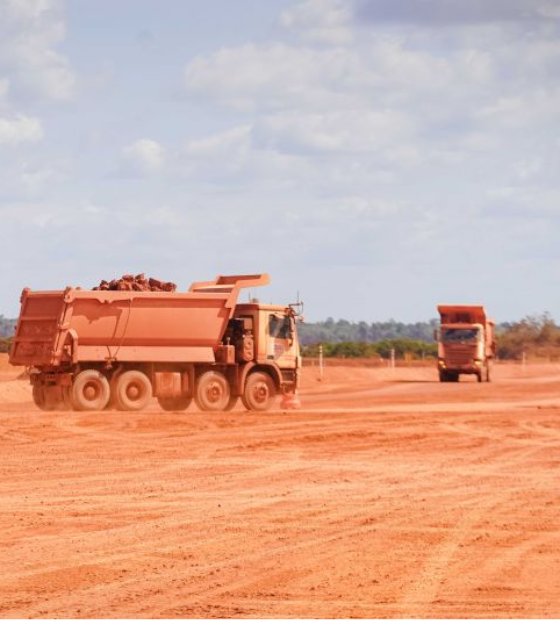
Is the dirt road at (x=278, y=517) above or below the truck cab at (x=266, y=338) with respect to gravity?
below

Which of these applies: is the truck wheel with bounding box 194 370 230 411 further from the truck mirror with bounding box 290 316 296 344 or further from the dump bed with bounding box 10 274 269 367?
the truck mirror with bounding box 290 316 296 344

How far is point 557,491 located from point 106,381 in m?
19.2

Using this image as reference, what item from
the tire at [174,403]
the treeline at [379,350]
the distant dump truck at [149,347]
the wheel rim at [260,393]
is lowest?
the tire at [174,403]

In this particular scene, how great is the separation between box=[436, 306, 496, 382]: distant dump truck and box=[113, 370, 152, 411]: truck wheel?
2774 centimetres

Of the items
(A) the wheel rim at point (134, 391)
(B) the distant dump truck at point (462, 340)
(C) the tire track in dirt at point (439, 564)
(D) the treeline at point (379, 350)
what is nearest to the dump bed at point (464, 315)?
(B) the distant dump truck at point (462, 340)

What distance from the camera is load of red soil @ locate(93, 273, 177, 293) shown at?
3784 centimetres

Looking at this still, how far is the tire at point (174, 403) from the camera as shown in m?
39.2

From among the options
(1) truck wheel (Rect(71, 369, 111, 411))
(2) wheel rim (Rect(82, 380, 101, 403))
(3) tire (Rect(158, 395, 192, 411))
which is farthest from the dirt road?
(3) tire (Rect(158, 395, 192, 411))

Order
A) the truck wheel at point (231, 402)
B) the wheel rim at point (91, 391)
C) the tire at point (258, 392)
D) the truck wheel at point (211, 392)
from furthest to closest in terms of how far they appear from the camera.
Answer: the truck wheel at point (231, 402) < the tire at point (258, 392) < the truck wheel at point (211, 392) < the wheel rim at point (91, 391)

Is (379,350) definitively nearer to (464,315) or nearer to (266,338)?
(464,315)

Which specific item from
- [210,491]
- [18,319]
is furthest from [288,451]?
[18,319]

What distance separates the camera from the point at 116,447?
2692cm

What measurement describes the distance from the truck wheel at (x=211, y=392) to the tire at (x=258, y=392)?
0.55 m

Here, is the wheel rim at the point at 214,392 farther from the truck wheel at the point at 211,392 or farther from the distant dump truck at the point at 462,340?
the distant dump truck at the point at 462,340
